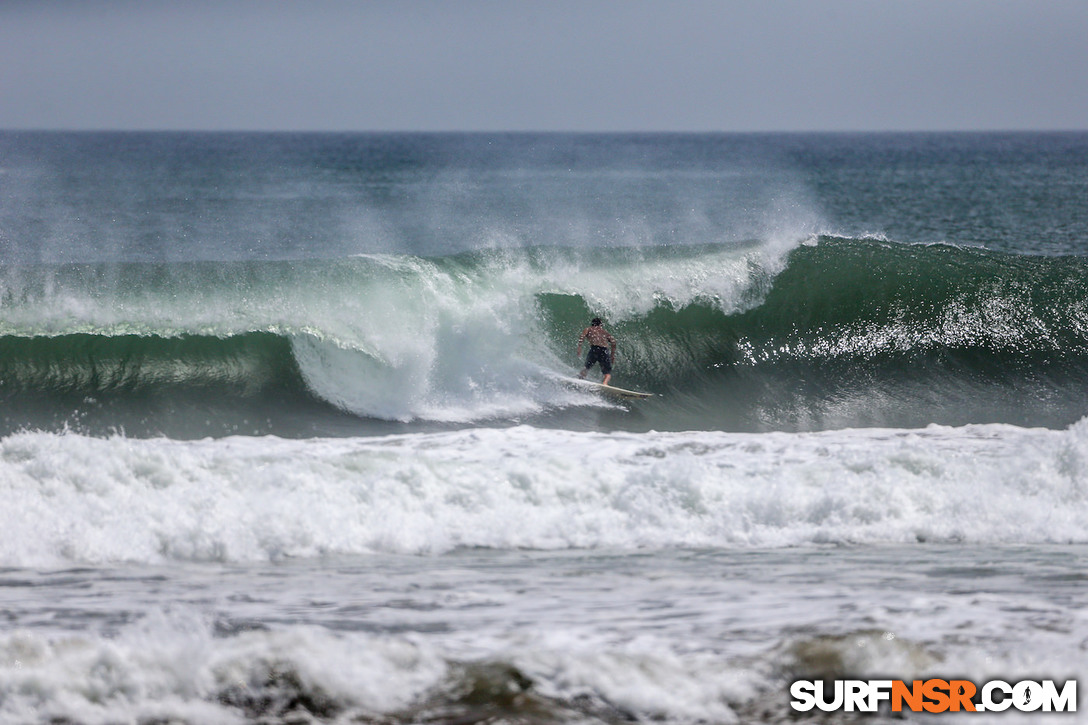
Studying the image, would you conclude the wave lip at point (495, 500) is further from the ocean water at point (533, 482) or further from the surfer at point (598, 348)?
the surfer at point (598, 348)

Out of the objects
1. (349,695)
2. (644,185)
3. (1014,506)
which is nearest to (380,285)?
(1014,506)

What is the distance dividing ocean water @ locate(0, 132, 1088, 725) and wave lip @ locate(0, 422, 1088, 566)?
3 centimetres

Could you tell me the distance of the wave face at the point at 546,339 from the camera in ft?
41.6

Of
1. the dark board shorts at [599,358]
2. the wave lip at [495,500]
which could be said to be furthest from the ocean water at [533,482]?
the dark board shorts at [599,358]

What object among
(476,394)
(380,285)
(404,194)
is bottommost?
(476,394)

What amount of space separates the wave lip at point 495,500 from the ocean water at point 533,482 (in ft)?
0.11

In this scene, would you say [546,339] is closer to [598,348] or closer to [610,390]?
[598,348]

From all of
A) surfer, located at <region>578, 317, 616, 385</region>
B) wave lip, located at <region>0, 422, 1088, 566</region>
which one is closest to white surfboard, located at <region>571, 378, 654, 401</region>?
surfer, located at <region>578, 317, 616, 385</region>

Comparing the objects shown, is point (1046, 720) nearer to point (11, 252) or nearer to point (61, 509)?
point (61, 509)

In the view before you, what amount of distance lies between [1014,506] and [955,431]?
10.5ft

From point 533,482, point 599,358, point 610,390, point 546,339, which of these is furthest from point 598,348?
point 533,482

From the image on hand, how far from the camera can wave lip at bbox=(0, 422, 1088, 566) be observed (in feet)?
24.8

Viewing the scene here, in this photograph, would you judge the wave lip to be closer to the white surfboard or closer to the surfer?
the white surfboard

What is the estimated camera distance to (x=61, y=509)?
25.4 feet
